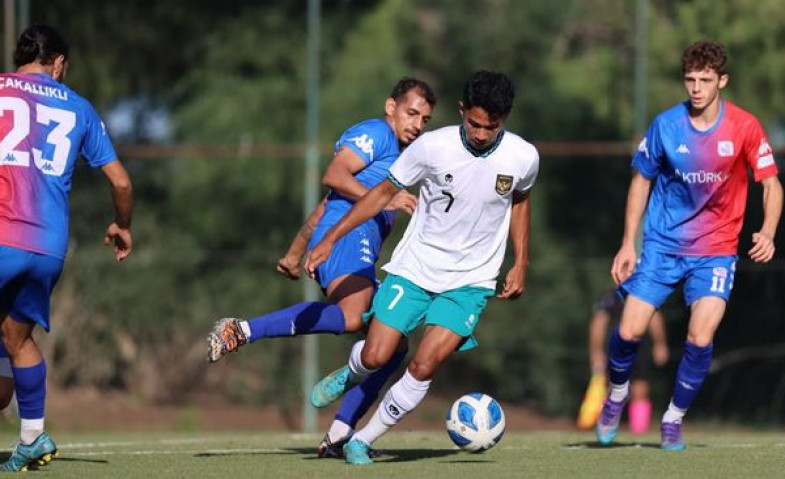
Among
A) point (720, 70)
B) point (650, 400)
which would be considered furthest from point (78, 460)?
point (650, 400)

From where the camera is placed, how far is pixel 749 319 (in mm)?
15250

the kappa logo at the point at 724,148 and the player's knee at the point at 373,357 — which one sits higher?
the kappa logo at the point at 724,148

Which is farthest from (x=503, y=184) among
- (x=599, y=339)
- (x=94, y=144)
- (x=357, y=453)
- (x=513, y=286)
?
(x=599, y=339)

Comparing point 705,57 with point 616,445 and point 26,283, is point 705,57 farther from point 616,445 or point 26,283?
point 26,283

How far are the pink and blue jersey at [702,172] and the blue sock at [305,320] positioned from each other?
6.32 ft

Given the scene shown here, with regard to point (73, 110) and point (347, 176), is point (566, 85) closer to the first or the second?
point (347, 176)

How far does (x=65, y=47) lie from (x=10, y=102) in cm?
50

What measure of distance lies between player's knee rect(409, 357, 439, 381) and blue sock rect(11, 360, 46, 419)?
5.63ft

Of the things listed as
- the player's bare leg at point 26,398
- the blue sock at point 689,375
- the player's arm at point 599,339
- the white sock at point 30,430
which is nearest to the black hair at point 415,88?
the blue sock at point 689,375

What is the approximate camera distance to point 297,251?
7852 millimetres

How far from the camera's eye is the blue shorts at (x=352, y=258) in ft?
26.9

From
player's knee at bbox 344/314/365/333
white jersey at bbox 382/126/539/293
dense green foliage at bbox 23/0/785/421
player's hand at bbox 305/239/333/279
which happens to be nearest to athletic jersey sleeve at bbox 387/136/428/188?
white jersey at bbox 382/126/539/293

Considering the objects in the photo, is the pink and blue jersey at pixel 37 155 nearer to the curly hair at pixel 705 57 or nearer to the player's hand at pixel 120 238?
the player's hand at pixel 120 238

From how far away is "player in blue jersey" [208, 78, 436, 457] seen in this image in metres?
7.80
